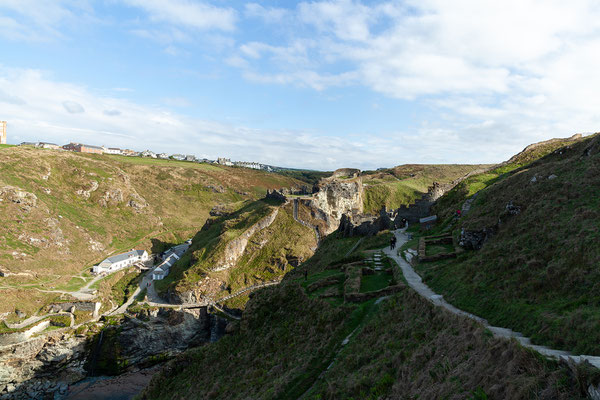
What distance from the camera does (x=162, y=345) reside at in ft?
192

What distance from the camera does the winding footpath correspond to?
267 inches

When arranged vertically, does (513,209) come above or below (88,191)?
above

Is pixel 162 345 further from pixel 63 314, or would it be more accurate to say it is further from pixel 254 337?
pixel 254 337

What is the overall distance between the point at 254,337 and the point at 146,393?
12.6 metres

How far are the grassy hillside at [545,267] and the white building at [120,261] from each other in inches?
3315

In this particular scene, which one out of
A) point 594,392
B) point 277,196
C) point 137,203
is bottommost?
point 137,203

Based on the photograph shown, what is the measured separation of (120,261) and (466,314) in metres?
92.0

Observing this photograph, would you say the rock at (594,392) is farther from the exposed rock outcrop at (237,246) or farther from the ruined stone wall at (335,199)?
the ruined stone wall at (335,199)

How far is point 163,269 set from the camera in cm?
8038

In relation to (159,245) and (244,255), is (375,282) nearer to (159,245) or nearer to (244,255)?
(244,255)

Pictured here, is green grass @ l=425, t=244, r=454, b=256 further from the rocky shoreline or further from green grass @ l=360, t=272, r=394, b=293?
the rocky shoreline

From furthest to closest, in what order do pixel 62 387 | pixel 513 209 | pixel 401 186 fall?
pixel 401 186 → pixel 62 387 → pixel 513 209

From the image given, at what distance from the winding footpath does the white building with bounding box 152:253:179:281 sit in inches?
2475

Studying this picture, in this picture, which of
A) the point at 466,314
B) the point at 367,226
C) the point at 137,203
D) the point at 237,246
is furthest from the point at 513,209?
the point at 137,203
